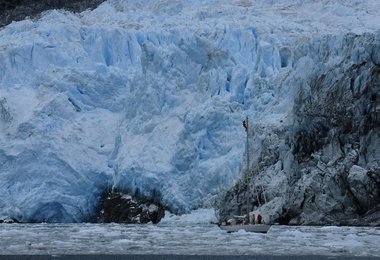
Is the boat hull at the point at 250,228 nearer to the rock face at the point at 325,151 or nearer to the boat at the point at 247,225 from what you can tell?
the boat at the point at 247,225

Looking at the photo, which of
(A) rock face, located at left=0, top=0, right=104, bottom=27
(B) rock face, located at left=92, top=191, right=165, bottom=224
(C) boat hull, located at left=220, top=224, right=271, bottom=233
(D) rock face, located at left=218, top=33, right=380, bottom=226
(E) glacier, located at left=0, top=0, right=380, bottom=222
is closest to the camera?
(C) boat hull, located at left=220, top=224, right=271, bottom=233

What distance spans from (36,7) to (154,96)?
14125mm

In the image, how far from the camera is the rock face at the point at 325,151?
19.2 meters

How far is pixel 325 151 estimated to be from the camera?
20672 mm

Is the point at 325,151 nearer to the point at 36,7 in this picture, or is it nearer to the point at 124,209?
the point at 124,209

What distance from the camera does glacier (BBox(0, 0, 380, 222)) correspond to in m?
23.4

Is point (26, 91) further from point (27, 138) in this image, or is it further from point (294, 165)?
point (294, 165)

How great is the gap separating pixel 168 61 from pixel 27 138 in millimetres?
6195

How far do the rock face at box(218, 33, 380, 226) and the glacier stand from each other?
0.29 m

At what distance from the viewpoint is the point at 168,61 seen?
84.9ft

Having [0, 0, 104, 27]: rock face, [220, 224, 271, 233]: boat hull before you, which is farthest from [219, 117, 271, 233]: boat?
[0, 0, 104, 27]: rock face

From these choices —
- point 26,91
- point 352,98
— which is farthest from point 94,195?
point 352,98

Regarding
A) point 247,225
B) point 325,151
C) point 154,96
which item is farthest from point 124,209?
point 247,225

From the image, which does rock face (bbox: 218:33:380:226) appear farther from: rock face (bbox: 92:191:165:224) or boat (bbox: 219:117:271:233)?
rock face (bbox: 92:191:165:224)
